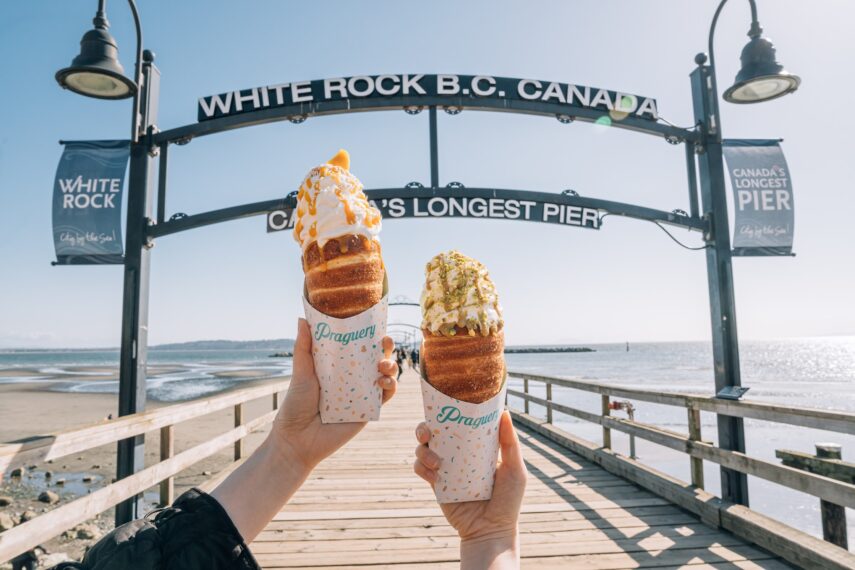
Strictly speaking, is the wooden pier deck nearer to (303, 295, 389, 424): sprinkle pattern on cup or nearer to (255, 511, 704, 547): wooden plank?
(255, 511, 704, 547): wooden plank

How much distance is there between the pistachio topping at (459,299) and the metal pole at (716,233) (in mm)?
4684

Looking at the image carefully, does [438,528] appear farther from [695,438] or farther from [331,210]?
[331,210]

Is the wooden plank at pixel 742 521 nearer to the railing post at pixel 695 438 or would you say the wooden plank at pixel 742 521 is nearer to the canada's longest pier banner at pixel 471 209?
the railing post at pixel 695 438

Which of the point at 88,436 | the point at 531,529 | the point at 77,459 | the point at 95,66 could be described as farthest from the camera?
the point at 77,459

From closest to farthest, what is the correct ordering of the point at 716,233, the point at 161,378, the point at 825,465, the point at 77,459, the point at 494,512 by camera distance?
1. the point at 494,512
2. the point at 825,465
3. the point at 716,233
4. the point at 77,459
5. the point at 161,378

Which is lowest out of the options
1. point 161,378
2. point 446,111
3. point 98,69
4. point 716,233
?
point 161,378

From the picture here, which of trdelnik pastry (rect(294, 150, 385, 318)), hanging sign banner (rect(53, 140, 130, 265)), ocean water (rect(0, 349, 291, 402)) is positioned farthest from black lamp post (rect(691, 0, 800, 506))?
ocean water (rect(0, 349, 291, 402))

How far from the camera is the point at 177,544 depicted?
1388mm

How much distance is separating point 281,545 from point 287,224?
358 cm

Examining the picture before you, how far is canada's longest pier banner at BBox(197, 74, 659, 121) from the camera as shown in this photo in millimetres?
6172

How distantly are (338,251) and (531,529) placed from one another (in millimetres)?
3532

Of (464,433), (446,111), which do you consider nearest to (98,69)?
(446,111)

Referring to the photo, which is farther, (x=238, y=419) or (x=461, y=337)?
(x=238, y=419)

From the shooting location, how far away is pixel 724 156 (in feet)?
19.9
